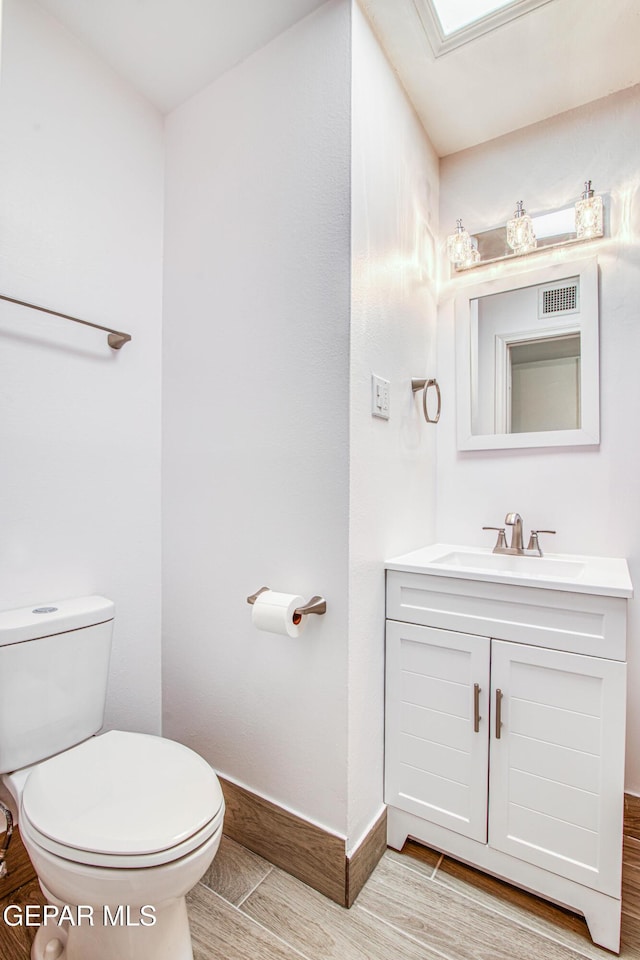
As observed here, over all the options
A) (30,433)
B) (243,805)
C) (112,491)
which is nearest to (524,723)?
(243,805)

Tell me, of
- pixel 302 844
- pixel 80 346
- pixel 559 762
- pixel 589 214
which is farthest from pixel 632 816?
pixel 80 346

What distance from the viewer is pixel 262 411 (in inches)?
55.4

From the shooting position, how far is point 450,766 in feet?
4.27

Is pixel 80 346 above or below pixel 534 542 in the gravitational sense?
above

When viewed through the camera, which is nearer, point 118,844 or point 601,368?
point 118,844

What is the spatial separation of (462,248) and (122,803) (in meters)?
1.98

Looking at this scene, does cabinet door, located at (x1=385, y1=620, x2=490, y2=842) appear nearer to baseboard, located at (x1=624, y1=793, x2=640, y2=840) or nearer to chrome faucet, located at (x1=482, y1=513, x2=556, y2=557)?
chrome faucet, located at (x1=482, y1=513, x2=556, y2=557)

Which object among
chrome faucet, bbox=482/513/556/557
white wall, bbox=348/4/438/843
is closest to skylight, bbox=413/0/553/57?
white wall, bbox=348/4/438/843

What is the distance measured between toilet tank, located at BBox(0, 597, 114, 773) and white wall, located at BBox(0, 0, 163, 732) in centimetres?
15

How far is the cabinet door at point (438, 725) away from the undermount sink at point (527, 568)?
0.17m

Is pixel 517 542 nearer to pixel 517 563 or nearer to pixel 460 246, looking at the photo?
pixel 517 563

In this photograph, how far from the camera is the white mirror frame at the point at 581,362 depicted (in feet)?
Result: 5.23

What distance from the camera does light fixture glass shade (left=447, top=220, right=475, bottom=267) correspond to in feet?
5.88

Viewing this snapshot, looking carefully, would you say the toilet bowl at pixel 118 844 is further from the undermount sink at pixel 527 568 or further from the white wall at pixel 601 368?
the white wall at pixel 601 368
